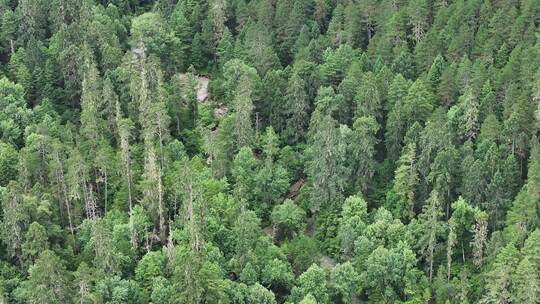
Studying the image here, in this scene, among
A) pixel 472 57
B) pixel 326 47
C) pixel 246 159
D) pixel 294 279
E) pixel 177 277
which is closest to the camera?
pixel 177 277

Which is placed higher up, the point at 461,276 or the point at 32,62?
the point at 32,62

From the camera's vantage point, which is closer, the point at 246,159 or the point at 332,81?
the point at 246,159

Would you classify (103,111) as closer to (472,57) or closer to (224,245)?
(224,245)

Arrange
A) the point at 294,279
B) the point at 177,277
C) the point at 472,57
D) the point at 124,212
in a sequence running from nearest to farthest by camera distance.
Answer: the point at 177,277, the point at 294,279, the point at 124,212, the point at 472,57

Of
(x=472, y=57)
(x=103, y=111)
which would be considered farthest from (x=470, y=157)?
(x=103, y=111)

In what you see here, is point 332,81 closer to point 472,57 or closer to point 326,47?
point 326,47

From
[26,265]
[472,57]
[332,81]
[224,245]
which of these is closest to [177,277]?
[224,245]
